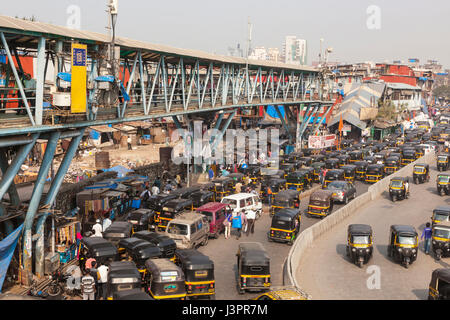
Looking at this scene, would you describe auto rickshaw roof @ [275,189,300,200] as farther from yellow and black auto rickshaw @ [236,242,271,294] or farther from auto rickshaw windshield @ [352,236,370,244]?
yellow and black auto rickshaw @ [236,242,271,294]

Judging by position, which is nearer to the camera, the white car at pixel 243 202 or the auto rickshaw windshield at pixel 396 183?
the white car at pixel 243 202

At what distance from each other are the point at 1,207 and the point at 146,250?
6.06 metres

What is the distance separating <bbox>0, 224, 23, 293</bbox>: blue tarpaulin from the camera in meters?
15.9

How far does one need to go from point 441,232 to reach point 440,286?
668cm

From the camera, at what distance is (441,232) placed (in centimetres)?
2127

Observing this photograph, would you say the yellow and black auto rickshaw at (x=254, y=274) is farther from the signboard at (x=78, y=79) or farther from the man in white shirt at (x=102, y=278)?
the signboard at (x=78, y=79)

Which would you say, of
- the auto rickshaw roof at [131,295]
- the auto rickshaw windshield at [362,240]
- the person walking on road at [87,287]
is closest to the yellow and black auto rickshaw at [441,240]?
the auto rickshaw windshield at [362,240]

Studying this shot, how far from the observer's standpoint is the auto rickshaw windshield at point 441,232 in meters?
21.1

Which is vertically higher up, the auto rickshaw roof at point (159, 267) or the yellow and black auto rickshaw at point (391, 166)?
the auto rickshaw roof at point (159, 267)

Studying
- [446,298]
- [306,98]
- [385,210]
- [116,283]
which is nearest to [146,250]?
[116,283]

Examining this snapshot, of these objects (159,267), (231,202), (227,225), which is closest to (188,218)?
(227,225)

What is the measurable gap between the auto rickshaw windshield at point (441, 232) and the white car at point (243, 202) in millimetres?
9790

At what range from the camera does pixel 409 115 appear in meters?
96.8

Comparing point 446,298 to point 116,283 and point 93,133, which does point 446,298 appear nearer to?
point 116,283
